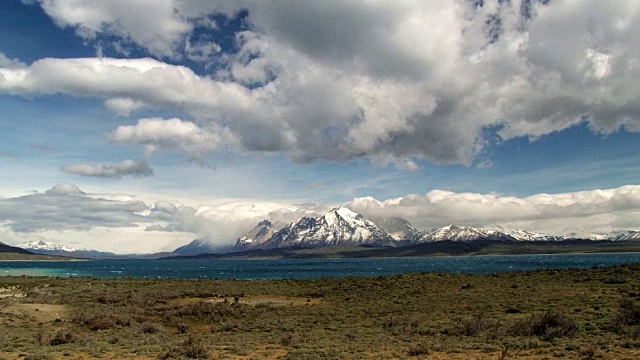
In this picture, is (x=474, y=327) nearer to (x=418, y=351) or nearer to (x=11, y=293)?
(x=418, y=351)

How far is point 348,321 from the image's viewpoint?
129ft

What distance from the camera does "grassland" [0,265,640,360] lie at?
25234 millimetres

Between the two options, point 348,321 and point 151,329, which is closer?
point 151,329

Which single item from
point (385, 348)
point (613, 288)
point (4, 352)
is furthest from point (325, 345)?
point (613, 288)

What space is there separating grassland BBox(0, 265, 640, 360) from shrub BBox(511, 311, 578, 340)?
8 centimetres

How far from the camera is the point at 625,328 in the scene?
91.6ft

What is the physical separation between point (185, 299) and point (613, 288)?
49399 mm

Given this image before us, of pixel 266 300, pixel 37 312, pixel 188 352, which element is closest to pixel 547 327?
pixel 188 352

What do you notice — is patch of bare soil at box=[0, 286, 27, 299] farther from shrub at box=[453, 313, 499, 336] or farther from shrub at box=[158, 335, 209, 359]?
shrub at box=[453, 313, 499, 336]

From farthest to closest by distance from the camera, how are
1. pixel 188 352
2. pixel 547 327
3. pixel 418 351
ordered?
pixel 547 327 → pixel 188 352 → pixel 418 351

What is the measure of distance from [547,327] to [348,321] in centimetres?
1592

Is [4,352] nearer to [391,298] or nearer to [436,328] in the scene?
[436,328]

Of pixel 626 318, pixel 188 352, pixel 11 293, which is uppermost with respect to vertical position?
pixel 11 293

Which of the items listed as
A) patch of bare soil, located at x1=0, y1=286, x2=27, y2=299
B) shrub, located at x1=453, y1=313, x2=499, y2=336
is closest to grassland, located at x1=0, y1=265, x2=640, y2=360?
shrub, located at x1=453, y1=313, x2=499, y2=336
